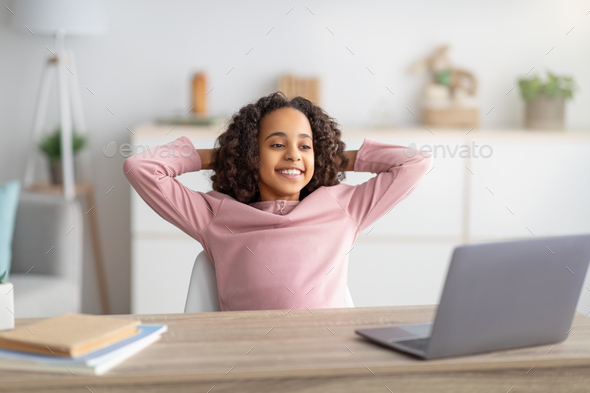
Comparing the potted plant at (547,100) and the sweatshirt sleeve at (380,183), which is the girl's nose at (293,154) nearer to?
the sweatshirt sleeve at (380,183)

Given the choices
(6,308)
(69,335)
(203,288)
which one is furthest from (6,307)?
(203,288)

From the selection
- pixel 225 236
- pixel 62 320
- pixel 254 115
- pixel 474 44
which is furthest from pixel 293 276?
pixel 474 44

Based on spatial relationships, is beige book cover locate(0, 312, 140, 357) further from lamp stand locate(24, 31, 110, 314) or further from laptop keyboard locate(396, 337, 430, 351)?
lamp stand locate(24, 31, 110, 314)

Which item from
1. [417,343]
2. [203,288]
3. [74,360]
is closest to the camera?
[74,360]

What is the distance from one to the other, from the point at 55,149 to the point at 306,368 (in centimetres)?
242

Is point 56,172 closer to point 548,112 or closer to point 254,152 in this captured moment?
point 254,152

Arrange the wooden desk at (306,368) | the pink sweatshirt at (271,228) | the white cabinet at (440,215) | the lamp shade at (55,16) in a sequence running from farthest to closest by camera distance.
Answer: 1. the white cabinet at (440,215)
2. the lamp shade at (55,16)
3. the pink sweatshirt at (271,228)
4. the wooden desk at (306,368)

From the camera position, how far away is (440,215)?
114 inches

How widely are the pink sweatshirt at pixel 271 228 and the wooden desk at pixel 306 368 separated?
0.36 meters

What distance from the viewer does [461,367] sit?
914 mm

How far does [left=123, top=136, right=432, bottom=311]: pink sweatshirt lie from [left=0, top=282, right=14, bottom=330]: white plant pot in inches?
19.3

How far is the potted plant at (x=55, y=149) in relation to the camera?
2.96m

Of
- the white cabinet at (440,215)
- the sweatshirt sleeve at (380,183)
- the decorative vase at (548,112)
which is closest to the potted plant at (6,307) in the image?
the sweatshirt sleeve at (380,183)

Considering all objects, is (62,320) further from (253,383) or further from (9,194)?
(9,194)
